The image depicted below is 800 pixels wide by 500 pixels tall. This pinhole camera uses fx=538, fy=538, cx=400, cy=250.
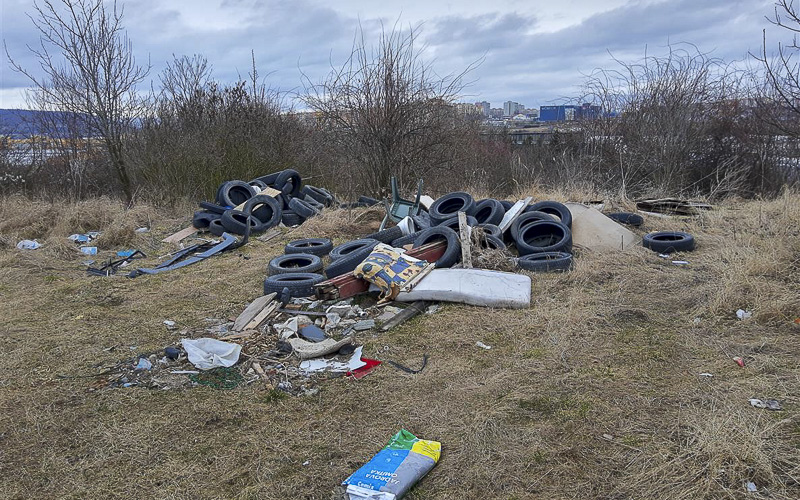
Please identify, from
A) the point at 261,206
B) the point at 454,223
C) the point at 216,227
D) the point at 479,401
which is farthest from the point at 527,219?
the point at 216,227

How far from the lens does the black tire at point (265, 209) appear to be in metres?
9.32

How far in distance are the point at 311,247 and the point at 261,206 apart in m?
2.84

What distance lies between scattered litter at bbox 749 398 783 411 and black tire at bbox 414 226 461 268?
3.42 meters

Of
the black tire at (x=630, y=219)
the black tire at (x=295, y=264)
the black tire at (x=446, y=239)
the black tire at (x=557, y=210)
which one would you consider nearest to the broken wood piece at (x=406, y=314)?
the black tire at (x=446, y=239)

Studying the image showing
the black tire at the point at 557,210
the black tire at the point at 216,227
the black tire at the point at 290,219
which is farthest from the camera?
the black tire at the point at 290,219

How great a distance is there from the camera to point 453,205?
8453 millimetres

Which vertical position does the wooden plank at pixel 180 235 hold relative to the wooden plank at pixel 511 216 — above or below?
below

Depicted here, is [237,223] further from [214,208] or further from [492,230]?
[492,230]

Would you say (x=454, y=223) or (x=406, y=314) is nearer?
(x=406, y=314)

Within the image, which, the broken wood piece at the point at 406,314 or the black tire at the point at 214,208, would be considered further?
the black tire at the point at 214,208

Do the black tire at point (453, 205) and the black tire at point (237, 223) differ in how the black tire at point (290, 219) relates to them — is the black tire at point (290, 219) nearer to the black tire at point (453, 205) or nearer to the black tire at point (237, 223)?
the black tire at point (237, 223)

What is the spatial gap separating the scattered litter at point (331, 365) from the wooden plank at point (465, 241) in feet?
7.40

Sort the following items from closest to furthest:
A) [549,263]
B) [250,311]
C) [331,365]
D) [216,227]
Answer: [331,365], [250,311], [549,263], [216,227]

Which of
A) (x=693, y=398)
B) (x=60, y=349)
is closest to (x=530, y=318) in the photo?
(x=693, y=398)
